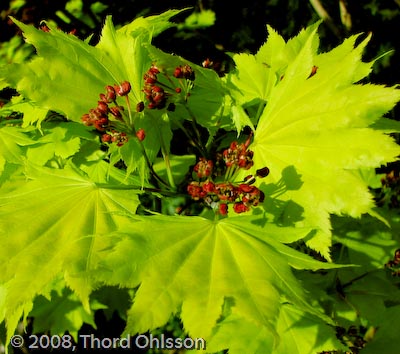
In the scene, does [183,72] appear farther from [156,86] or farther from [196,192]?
[196,192]

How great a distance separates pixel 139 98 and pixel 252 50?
10.2 ft

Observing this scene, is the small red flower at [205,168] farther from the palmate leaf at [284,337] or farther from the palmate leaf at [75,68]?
the palmate leaf at [284,337]

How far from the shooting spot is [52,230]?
60.1 inches

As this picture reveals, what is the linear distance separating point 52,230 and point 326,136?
37.5 inches

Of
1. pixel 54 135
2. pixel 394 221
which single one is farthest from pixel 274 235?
pixel 394 221

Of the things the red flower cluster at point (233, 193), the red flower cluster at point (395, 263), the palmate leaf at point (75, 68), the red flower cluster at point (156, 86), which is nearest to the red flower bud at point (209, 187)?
the red flower cluster at point (233, 193)

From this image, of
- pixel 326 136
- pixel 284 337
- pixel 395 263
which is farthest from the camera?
pixel 395 263

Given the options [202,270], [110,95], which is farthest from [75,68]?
[202,270]

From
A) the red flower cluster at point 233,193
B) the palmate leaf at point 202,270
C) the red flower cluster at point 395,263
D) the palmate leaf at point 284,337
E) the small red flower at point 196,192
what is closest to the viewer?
the palmate leaf at point 202,270

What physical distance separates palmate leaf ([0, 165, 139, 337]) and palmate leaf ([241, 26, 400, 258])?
0.57 metres

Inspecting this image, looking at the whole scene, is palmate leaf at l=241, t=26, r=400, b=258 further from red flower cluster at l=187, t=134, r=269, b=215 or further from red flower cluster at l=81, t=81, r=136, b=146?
red flower cluster at l=81, t=81, r=136, b=146

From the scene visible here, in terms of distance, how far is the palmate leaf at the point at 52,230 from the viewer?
1.36 meters

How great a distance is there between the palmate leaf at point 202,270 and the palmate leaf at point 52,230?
0.41 feet

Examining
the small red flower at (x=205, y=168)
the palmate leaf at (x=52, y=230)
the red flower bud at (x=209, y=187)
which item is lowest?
the palmate leaf at (x=52, y=230)
